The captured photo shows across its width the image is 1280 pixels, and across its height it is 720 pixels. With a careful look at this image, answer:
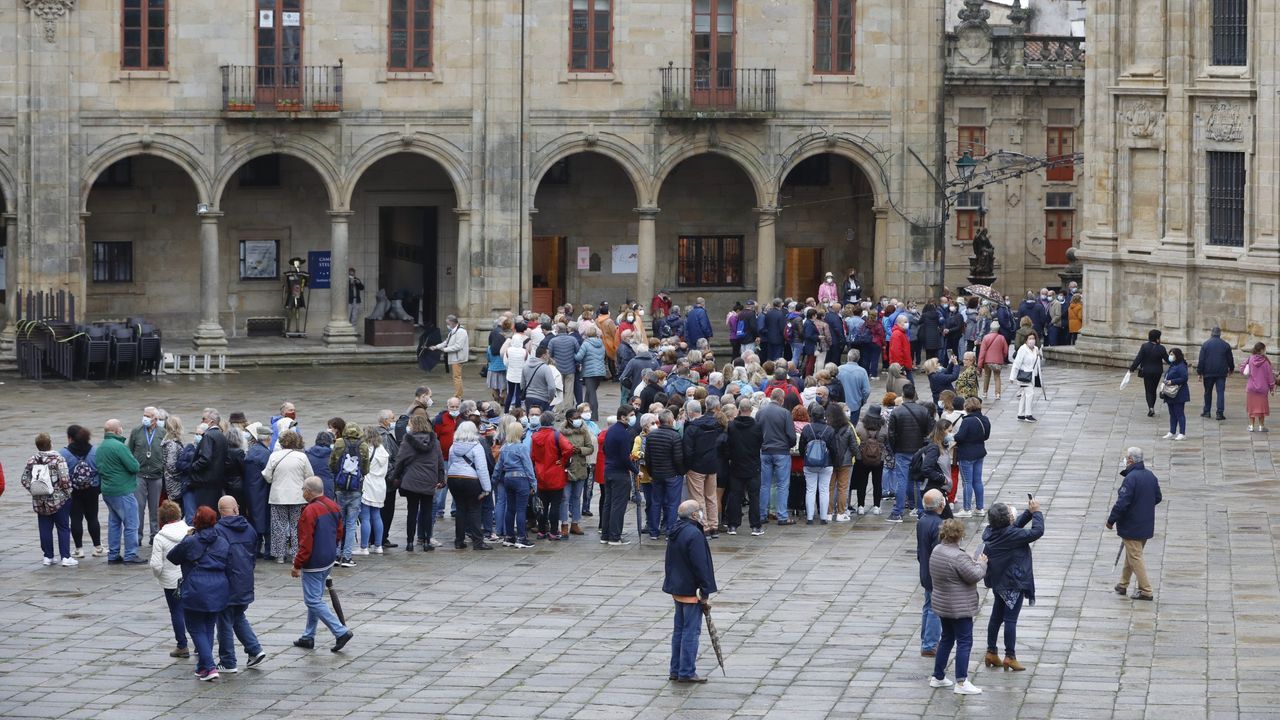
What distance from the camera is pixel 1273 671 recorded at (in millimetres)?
19328

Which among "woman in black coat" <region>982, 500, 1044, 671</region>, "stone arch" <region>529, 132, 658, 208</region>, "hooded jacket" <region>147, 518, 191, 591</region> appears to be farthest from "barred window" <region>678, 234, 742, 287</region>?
"hooded jacket" <region>147, 518, 191, 591</region>

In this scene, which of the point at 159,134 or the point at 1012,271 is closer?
the point at 159,134

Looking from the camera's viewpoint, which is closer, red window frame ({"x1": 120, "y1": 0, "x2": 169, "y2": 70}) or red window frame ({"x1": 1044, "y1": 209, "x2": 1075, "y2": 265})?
red window frame ({"x1": 120, "y1": 0, "x2": 169, "y2": 70})

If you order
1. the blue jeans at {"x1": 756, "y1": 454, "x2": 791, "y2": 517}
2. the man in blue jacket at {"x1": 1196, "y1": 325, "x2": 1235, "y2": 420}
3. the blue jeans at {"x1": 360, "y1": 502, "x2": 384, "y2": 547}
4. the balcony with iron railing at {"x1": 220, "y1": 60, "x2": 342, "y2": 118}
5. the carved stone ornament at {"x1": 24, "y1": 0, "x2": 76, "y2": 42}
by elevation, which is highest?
the carved stone ornament at {"x1": 24, "y1": 0, "x2": 76, "y2": 42}

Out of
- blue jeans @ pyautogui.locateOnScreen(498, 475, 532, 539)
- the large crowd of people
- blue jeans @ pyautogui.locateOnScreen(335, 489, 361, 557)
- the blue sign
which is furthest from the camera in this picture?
the blue sign

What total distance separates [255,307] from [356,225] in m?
2.57

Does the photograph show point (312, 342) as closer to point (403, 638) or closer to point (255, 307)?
point (255, 307)

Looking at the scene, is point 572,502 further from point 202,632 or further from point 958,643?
point 958,643

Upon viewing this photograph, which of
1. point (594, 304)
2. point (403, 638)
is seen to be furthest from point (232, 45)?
point (403, 638)

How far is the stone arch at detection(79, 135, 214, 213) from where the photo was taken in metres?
41.9

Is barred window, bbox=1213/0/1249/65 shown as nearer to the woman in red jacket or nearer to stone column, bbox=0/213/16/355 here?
the woman in red jacket

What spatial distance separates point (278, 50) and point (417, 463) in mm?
20154

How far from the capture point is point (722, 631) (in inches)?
829

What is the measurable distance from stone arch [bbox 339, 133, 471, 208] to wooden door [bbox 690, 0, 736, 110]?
4713 millimetres
